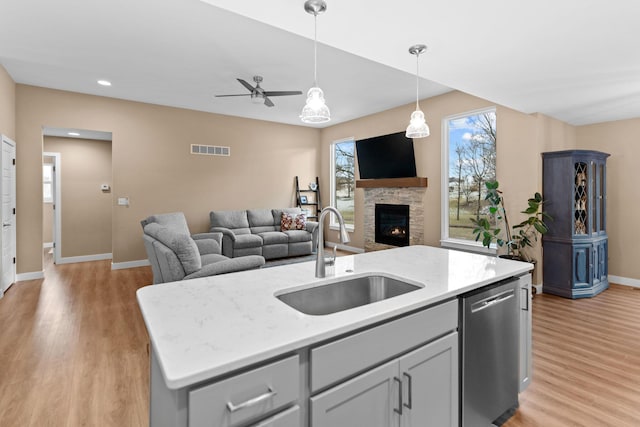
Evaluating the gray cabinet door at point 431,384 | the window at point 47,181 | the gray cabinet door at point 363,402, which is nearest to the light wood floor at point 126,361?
the gray cabinet door at point 431,384

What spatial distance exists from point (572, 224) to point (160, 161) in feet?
21.9

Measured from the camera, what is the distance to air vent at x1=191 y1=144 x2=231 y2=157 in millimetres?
6488

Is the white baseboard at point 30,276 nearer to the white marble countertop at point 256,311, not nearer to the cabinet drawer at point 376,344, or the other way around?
the white marble countertop at point 256,311

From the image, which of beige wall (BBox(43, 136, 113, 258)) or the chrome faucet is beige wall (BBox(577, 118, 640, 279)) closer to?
the chrome faucet

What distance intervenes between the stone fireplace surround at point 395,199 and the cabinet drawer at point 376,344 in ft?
14.6

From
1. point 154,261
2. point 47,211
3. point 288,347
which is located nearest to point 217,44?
point 154,261

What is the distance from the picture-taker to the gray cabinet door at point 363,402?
106cm

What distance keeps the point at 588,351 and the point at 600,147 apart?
3712 millimetres

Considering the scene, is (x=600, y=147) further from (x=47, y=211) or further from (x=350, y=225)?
(x=47, y=211)

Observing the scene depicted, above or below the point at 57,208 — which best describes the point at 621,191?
above

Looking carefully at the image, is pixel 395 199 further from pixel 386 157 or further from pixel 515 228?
pixel 515 228

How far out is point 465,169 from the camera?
5242mm

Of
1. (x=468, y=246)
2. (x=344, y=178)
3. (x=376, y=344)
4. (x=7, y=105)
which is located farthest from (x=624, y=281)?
(x=7, y=105)

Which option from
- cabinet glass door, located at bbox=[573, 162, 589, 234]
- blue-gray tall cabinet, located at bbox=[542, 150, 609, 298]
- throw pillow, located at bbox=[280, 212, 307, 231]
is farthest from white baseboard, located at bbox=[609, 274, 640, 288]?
throw pillow, located at bbox=[280, 212, 307, 231]
